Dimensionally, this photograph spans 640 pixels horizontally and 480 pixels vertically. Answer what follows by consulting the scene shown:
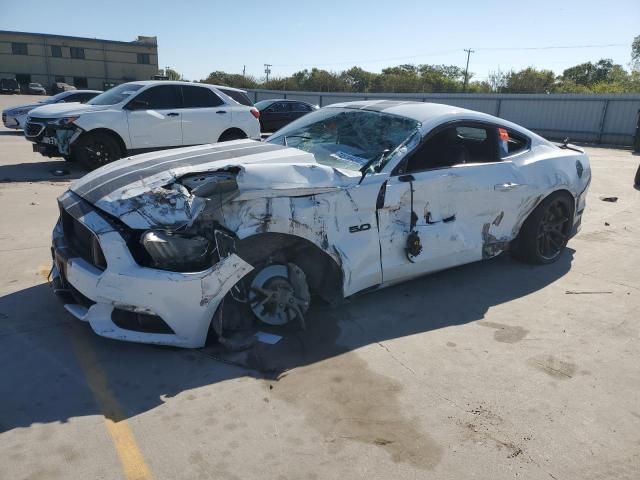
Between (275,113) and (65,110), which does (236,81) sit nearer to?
(275,113)

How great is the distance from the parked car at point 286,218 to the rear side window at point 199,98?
19.1 feet

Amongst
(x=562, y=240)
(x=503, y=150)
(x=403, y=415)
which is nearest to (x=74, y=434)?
(x=403, y=415)

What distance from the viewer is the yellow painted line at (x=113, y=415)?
2.26 m

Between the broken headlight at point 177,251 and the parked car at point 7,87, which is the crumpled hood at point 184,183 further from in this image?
the parked car at point 7,87

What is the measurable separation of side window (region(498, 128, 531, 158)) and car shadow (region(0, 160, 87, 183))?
735 centimetres

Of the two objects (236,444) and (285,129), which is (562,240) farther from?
(236,444)

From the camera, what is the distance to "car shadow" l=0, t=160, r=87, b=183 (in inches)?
341

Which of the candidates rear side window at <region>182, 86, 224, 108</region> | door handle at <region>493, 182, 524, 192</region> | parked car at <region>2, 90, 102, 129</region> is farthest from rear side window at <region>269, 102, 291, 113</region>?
door handle at <region>493, 182, 524, 192</region>

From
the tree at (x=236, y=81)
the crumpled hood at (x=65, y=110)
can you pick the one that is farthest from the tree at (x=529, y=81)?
the crumpled hood at (x=65, y=110)

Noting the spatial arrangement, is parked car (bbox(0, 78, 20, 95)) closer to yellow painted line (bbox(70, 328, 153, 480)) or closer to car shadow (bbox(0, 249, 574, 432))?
car shadow (bbox(0, 249, 574, 432))

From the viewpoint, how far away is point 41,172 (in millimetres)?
9320

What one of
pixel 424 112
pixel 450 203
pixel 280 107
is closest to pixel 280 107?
pixel 280 107

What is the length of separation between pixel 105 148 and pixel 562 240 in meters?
7.72

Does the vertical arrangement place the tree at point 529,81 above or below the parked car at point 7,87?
above
